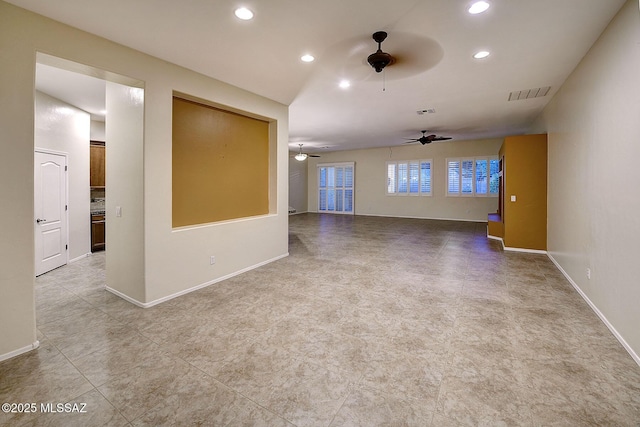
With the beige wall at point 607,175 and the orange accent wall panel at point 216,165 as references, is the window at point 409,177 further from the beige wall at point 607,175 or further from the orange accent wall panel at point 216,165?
the orange accent wall panel at point 216,165

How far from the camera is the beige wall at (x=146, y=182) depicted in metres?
2.26

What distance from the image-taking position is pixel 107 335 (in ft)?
8.54

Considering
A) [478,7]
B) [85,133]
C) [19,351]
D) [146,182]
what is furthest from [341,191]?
[19,351]

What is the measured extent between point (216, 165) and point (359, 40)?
8.35 feet

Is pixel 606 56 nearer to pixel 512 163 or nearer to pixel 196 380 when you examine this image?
pixel 512 163

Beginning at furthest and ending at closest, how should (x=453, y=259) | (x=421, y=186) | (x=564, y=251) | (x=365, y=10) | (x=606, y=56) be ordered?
1. (x=421, y=186)
2. (x=453, y=259)
3. (x=564, y=251)
4. (x=606, y=56)
5. (x=365, y=10)

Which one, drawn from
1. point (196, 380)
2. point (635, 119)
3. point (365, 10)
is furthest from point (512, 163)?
point (196, 380)

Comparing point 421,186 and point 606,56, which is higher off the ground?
point 606,56

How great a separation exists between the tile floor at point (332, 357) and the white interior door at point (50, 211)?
0.76m

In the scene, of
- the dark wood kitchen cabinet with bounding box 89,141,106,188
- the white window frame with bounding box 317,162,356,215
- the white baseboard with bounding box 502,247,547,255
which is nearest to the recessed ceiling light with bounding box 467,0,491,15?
the white baseboard with bounding box 502,247,547,255

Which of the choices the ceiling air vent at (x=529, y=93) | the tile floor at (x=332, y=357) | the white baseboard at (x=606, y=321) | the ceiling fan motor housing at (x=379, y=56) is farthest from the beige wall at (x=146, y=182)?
the white baseboard at (x=606, y=321)

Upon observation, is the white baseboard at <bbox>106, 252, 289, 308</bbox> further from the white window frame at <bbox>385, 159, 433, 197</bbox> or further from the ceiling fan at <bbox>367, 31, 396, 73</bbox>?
the white window frame at <bbox>385, 159, 433, 197</bbox>

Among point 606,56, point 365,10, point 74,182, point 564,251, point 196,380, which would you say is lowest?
point 196,380

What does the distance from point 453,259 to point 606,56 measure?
11.1ft
